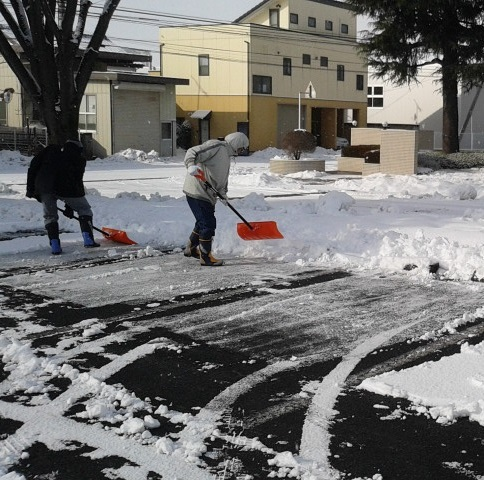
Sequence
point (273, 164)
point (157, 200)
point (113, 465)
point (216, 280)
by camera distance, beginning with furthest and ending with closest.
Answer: point (273, 164) < point (157, 200) < point (216, 280) < point (113, 465)

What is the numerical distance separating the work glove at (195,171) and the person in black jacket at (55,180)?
6.60 feet

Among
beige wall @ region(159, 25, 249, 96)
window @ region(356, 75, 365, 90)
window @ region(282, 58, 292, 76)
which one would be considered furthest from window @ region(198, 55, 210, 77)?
window @ region(356, 75, 365, 90)

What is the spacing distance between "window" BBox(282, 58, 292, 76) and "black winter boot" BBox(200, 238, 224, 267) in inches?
1499

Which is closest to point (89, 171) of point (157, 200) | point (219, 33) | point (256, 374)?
point (157, 200)

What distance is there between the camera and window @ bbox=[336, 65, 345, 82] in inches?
1937

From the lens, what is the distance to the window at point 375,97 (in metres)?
52.3

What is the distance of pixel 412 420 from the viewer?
12.9 ft

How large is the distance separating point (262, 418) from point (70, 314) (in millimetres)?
2738

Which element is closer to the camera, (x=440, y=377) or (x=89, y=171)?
(x=440, y=377)

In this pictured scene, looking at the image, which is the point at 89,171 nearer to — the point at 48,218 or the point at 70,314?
the point at 48,218

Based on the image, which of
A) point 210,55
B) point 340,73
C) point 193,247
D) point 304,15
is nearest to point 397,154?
point 193,247

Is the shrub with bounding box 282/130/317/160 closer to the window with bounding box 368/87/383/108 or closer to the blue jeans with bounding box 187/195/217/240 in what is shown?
the blue jeans with bounding box 187/195/217/240

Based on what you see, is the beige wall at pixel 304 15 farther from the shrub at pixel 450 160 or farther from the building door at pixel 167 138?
the shrub at pixel 450 160

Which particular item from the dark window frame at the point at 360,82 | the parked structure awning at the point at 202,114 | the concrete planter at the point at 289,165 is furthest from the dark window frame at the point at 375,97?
the concrete planter at the point at 289,165
